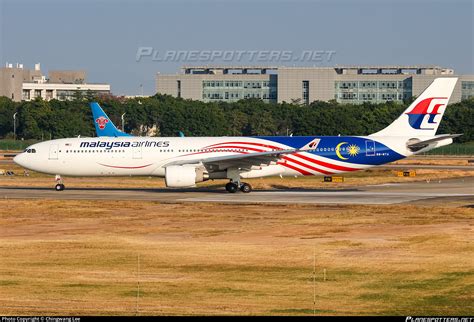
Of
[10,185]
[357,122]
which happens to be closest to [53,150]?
[10,185]

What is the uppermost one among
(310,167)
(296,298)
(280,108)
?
(280,108)

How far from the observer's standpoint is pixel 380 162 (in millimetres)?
59188

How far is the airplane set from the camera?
58344mm

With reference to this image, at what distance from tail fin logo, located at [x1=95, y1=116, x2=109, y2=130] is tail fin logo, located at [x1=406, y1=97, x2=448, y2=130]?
4143 centimetres

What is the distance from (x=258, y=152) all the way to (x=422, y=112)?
36.9ft

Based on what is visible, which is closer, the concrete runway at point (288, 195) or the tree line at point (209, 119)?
the concrete runway at point (288, 195)

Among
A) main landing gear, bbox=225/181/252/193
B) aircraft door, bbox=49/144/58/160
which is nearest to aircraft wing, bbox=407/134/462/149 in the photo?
main landing gear, bbox=225/181/252/193

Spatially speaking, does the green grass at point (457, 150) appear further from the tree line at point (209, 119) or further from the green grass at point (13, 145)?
the green grass at point (13, 145)

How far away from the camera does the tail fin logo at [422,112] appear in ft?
197

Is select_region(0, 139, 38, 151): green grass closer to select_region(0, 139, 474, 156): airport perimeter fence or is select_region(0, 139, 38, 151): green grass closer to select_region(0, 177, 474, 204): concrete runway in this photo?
select_region(0, 139, 474, 156): airport perimeter fence

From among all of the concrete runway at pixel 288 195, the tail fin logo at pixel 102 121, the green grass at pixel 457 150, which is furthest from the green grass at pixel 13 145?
the concrete runway at pixel 288 195

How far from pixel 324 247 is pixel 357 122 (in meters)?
114

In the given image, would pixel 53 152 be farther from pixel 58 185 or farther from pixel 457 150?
pixel 457 150

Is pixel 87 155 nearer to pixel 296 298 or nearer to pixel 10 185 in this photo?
pixel 10 185
